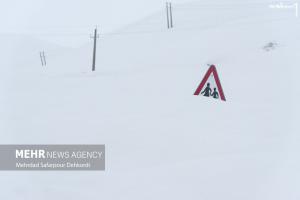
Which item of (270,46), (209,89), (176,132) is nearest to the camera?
(176,132)

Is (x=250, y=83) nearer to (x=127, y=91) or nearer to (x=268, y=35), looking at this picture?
(x=127, y=91)

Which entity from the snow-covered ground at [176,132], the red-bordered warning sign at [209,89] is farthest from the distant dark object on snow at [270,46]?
the red-bordered warning sign at [209,89]

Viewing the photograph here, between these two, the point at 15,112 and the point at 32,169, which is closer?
the point at 32,169

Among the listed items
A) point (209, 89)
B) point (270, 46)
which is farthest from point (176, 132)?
point (270, 46)

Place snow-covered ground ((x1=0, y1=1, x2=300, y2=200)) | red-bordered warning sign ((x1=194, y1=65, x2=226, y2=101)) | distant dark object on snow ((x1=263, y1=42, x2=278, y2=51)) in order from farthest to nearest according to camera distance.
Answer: distant dark object on snow ((x1=263, y1=42, x2=278, y2=51)) < red-bordered warning sign ((x1=194, y1=65, x2=226, y2=101)) < snow-covered ground ((x1=0, y1=1, x2=300, y2=200))

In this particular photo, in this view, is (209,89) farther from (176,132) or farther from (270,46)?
(270,46)

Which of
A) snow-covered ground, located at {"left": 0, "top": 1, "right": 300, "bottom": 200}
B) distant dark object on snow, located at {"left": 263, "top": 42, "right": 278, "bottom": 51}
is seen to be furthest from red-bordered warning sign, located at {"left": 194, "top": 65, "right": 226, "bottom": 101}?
distant dark object on snow, located at {"left": 263, "top": 42, "right": 278, "bottom": 51}

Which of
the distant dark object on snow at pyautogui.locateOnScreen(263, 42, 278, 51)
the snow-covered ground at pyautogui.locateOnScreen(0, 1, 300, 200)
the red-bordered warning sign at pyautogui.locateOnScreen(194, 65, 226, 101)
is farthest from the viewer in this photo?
the distant dark object on snow at pyautogui.locateOnScreen(263, 42, 278, 51)

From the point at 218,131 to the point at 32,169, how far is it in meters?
4.70

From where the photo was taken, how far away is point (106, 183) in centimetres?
866

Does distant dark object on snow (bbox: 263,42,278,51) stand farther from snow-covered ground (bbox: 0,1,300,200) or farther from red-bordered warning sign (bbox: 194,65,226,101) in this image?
red-bordered warning sign (bbox: 194,65,226,101)

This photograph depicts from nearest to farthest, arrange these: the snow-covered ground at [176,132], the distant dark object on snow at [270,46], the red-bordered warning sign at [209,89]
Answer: the snow-covered ground at [176,132] < the red-bordered warning sign at [209,89] < the distant dark object on snow at [270,46]

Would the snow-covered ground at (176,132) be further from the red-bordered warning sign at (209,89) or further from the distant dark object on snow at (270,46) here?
the red-bordered warning sign at (209,89)

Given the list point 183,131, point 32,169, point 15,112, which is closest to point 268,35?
point 15,112
